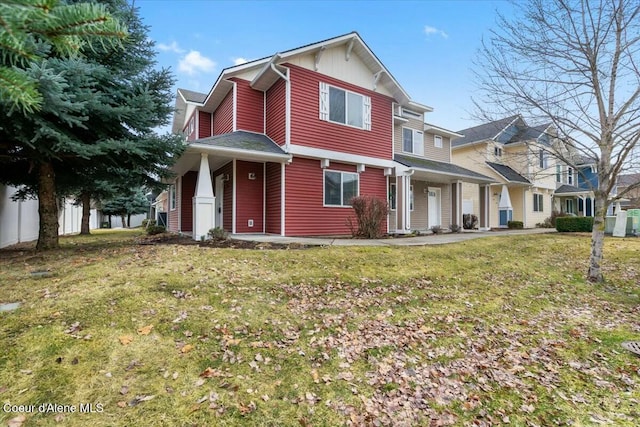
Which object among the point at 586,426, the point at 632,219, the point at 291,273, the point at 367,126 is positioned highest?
the point at 367,126

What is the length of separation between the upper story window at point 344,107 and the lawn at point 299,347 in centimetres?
748

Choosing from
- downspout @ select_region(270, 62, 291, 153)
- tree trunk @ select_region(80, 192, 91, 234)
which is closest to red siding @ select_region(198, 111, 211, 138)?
downspout @ select_region(270, 62, 291, 153)

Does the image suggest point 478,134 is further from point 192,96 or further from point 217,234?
point 217,234

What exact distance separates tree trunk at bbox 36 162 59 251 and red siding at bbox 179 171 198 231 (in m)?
6.93

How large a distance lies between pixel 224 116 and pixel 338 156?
216 inches

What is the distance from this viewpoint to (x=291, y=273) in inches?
249

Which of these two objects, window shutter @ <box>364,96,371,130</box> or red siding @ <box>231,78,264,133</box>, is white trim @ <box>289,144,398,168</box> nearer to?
window shutter @ <box>364,96,371,130</box>

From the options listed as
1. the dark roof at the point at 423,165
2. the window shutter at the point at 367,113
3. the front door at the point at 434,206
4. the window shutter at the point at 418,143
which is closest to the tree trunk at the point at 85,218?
the window shutter at the point at 367,113

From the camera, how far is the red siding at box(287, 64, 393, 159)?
1154 cm

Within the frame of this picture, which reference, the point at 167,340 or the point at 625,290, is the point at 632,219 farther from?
the point at 167,340

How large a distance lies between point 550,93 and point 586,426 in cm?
724

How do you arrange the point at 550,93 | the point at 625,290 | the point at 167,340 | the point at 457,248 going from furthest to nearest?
Result: the point at 457,248 < the point at 550,93 < the point at 625,290 < the point at 167,340

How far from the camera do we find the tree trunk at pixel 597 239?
23.7 ft

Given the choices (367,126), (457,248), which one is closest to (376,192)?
(367,126)
